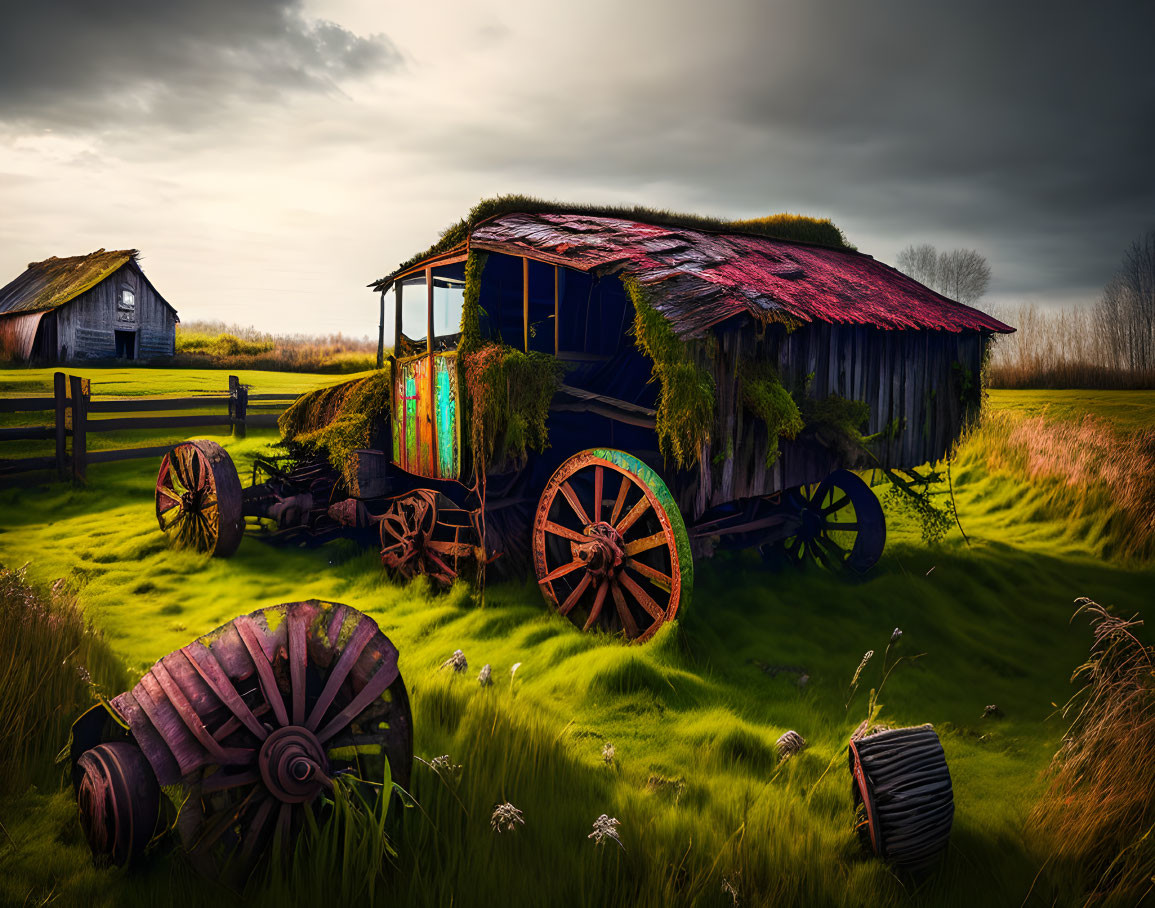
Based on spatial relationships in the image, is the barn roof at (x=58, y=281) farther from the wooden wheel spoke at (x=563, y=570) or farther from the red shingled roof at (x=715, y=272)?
the wooden wheel spoke at (x=563, y=570)

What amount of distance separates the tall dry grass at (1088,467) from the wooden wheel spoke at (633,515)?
8635mm

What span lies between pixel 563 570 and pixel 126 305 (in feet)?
108

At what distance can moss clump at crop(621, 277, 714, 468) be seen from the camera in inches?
272

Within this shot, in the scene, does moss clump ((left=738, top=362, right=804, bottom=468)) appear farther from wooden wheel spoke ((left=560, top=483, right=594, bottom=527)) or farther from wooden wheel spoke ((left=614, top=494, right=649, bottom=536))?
wooden wheel spoke ((left=560, top=483, right=594, bottom=527))

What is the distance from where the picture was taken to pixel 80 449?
1441 centimetres

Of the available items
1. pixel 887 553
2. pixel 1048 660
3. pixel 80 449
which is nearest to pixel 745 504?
pixel 887 553

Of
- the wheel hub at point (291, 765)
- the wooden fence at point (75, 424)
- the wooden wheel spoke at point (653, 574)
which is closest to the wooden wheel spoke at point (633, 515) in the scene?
the wooden wheel spoke at point (653, 574)

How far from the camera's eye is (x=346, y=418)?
38.1 ft

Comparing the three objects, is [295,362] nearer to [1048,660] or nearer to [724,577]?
[724,577]


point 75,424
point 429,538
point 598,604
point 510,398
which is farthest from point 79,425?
point 598,604

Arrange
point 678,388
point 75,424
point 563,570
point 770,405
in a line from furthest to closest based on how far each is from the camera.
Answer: point 75,424
point 563,570
point 770,405
point 678,388

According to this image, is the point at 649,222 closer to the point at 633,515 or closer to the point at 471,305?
the point at 471,305

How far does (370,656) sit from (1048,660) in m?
8.85

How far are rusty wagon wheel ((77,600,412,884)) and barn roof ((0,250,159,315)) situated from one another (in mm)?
33311
